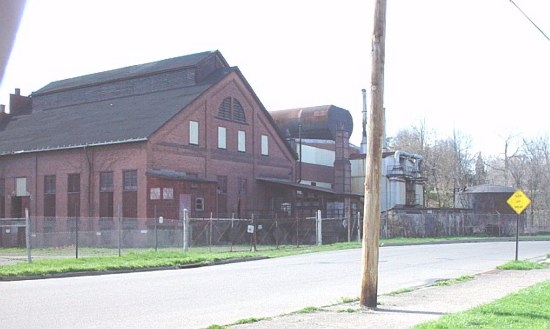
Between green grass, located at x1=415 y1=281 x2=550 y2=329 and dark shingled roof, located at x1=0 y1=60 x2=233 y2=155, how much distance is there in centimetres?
3036

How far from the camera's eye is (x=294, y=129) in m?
64.7

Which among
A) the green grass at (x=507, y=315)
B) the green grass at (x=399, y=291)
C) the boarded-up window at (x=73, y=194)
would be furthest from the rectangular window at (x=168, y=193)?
the green grass at (x=507, y=315)

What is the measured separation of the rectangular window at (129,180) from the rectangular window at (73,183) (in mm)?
4350

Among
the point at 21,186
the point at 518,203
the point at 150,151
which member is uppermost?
the point at 150,151

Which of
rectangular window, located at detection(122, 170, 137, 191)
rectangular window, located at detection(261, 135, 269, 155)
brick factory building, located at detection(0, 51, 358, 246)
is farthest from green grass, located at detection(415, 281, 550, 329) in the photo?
rectangular window, located at detection(261, 135, 269, 155)

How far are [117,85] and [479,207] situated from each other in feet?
119

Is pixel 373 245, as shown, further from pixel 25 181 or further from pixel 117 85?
pixel 117 85

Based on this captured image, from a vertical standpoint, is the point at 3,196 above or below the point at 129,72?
below

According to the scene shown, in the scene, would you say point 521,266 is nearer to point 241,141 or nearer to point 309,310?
point 309,310

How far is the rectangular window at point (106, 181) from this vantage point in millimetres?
40719

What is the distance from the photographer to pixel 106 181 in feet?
135

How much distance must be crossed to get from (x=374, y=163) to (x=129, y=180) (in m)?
30.8

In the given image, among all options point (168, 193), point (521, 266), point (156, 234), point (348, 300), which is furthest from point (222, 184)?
point (348, 300)

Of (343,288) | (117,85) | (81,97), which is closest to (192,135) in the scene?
(117,85)
